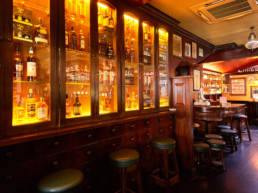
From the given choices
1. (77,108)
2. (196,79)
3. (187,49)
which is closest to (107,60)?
(77,108)

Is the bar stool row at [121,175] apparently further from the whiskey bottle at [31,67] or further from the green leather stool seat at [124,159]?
the whiskey bottle at [31,67]

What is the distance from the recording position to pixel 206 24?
12.9 feet

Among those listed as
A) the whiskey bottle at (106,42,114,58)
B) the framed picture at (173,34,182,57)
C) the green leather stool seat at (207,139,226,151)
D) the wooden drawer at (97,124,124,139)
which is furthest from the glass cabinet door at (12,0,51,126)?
the framed picture at (173,34,182,57)

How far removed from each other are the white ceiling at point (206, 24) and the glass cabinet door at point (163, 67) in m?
0.50

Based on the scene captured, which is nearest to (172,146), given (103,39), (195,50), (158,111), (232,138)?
(158,111)

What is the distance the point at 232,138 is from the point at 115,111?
142 inches

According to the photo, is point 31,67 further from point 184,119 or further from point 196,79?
point 196,79

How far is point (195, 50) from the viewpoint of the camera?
5070mm

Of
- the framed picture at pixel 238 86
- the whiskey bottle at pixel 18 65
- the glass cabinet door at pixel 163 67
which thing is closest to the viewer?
the whiskey bottle at pixel 18 65

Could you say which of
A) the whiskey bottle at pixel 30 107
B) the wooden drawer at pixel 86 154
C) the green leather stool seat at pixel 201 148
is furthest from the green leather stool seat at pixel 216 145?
the whiskey bottle at pixel 30 107

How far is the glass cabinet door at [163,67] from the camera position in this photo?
122 inches

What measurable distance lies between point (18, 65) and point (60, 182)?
1222 mm

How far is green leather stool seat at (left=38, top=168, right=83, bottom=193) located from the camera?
1.20 meters

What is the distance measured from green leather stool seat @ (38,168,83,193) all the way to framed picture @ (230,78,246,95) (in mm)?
9148
